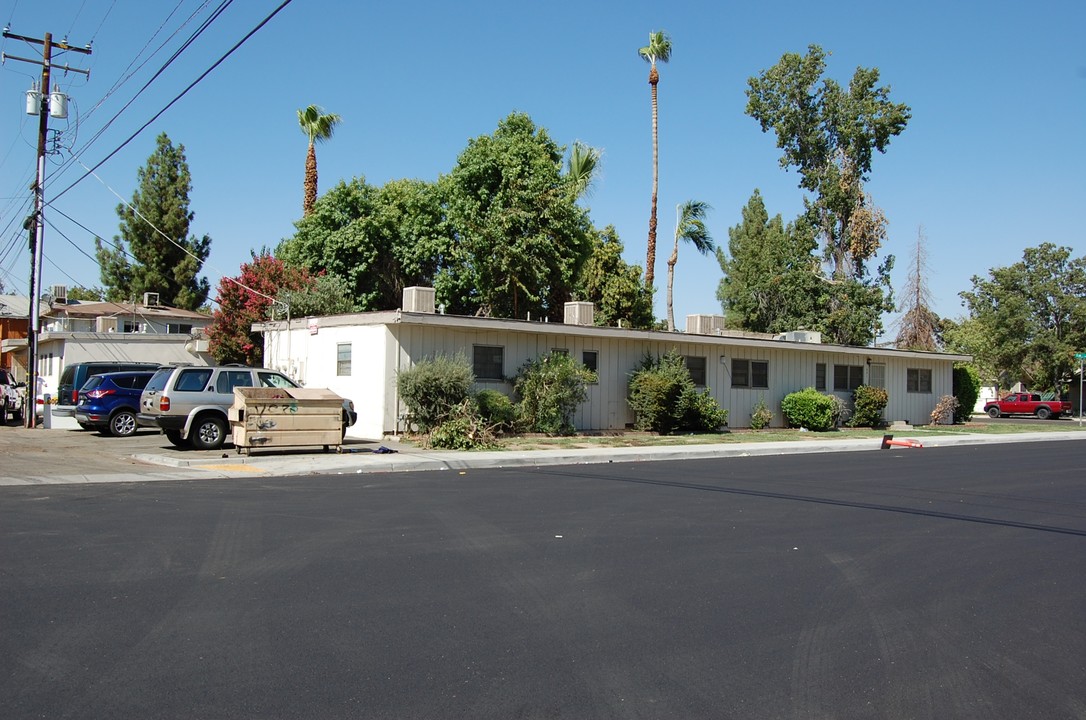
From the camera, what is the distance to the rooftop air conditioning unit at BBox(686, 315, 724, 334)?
1117 inches

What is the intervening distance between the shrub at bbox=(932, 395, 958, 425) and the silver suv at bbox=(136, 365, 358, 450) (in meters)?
25.0

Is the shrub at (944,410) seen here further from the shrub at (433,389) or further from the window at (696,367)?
the shrub at (433,389)

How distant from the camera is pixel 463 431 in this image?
63.6ft

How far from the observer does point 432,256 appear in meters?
38.4

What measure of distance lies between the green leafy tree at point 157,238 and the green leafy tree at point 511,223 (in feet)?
77.3

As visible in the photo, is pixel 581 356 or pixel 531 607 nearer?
pixel 531 607

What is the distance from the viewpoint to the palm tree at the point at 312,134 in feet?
135

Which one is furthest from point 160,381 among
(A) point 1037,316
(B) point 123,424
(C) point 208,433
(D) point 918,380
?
(A) point 1037,316

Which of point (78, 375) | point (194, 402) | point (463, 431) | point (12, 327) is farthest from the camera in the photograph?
point (12, 327)

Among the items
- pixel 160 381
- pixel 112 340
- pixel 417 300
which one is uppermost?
pixel 417 300

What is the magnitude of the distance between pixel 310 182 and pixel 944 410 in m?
28.6

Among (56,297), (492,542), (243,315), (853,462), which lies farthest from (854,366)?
(56,297)

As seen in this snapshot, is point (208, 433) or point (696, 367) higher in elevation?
point (696, 367)

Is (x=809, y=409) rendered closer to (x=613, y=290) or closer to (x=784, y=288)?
(x=613, y=290)
